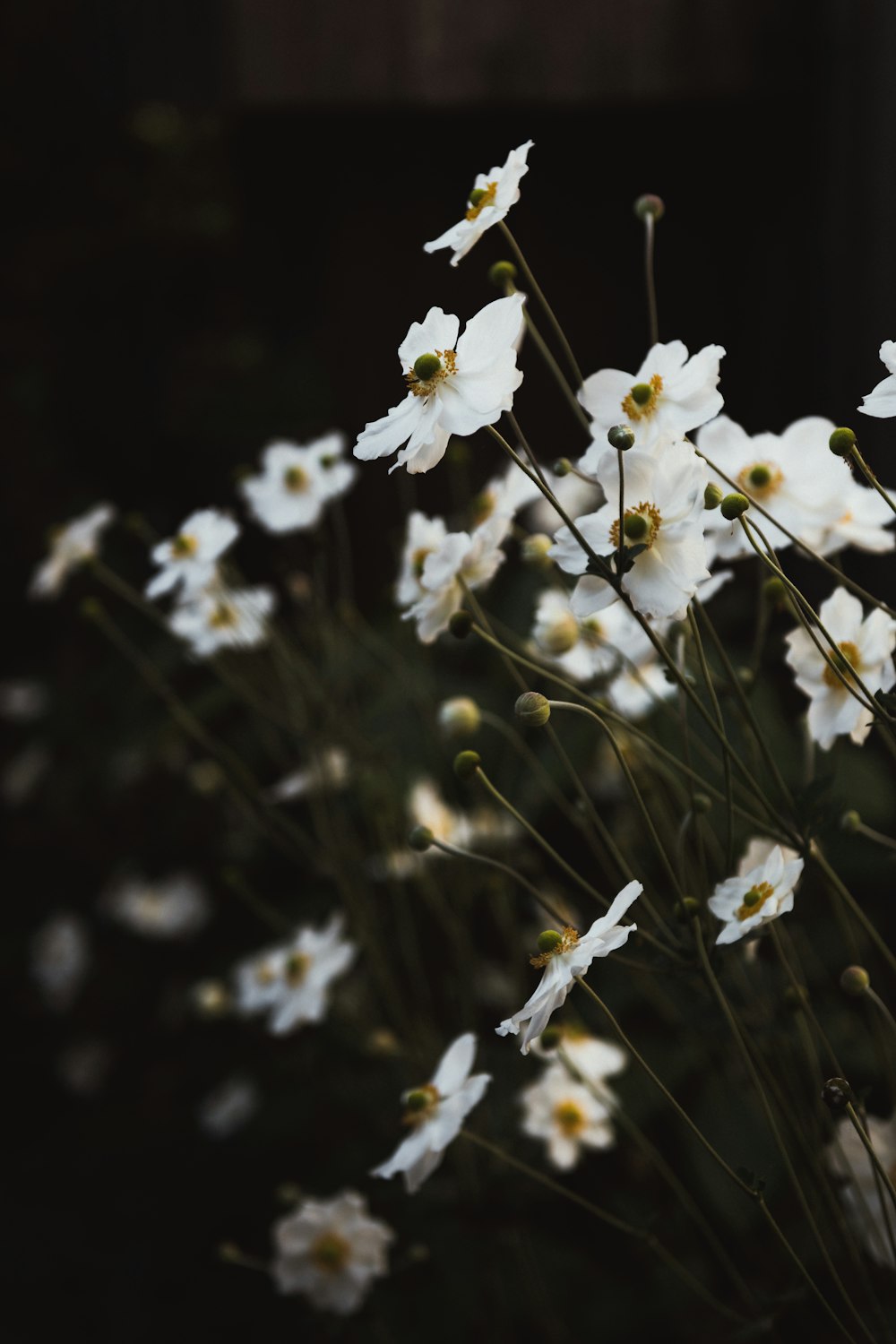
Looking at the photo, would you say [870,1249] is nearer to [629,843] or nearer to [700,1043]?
[700,1043]

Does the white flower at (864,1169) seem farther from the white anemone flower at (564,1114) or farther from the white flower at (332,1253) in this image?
the white flower at (332,1253)

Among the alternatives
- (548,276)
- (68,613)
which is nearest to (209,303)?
(68,613)

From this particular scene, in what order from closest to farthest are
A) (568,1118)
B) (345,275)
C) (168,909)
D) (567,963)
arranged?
(567,963) < (568,1118) < (345,275) < (168,909)

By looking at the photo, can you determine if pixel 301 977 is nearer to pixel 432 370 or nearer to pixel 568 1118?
pixel 568 1118

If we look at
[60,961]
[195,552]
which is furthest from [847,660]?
[60,961]

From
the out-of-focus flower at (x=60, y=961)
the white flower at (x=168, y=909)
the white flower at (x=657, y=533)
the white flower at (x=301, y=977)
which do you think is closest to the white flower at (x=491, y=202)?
the white flower at (x=657, y=533)

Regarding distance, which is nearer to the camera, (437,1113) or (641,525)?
(641,525)
